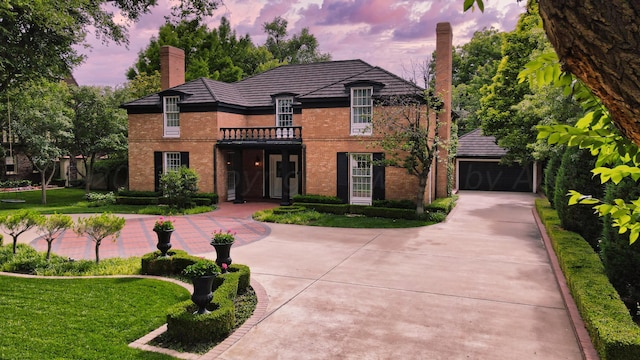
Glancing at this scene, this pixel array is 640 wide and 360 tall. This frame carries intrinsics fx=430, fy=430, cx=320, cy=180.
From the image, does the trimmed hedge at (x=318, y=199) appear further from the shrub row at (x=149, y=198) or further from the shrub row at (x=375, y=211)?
the shrub row at (x=149, y=198)

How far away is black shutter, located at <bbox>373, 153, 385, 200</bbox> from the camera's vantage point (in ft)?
69.3

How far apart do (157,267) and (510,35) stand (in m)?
23.9

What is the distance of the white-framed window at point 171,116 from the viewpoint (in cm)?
2531

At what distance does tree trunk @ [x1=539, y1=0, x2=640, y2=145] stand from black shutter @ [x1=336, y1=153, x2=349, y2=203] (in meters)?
19.7

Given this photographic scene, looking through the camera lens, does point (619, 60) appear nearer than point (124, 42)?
Yes

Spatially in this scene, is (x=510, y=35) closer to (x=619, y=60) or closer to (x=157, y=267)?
(x=157, y=267)

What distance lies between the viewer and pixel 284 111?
25.5 m

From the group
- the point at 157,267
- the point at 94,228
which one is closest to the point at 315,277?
the point at 157,267

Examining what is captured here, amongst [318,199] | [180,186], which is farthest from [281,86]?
[180,186]

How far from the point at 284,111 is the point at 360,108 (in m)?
5.83

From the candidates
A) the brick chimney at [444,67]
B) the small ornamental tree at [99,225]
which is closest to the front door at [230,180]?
the brick chimney at [444,67]

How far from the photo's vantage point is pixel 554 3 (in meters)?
1.83

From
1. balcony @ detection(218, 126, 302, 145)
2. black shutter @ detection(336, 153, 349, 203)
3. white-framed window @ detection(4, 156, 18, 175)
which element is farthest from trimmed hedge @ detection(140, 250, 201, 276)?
white-framed window @ detection(4, 156, 18, 175)

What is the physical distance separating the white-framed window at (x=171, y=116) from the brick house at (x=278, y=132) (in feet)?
0.19
